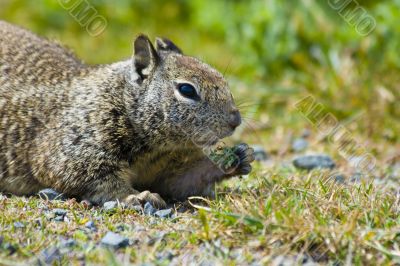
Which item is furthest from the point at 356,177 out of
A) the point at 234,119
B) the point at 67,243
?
the point at 67,243

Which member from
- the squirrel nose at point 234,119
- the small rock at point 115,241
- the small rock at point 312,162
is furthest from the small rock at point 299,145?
the small rock at point 115,241

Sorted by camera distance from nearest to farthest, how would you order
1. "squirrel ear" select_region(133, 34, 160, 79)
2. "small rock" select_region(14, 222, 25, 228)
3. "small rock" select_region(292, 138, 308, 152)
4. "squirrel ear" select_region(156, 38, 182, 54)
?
"small rock" select_region(14, 222, 25, 228), "squirrel ear" select_region(133, 34, 160, 79), "squirrel ear" select_region(156, 38, 182, 54), "small rock" select_region(292, 138, 308, 152)

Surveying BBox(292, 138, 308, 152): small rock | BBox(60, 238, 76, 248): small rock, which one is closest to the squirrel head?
BBox(60, 238, 76, 248): small rock

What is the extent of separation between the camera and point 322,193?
5301 mm

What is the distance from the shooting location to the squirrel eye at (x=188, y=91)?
5.60m

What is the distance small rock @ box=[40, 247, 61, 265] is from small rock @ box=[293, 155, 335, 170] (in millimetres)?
3543

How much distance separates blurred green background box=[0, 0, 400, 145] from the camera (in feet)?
29.7

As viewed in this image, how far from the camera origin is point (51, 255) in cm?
436

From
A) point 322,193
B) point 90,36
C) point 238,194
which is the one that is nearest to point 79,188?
point 238,194

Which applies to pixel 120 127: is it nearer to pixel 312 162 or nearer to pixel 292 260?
pixel 292 260

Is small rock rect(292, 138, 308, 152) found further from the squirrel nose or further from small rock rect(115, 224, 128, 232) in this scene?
small rock rect(115, 224, 128, 232)

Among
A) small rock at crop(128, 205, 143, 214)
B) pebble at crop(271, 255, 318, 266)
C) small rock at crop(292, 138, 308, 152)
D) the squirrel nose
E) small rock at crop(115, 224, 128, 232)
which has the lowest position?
small rock at crop(115, 224, 128, 232)

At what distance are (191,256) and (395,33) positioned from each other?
5.90 metres

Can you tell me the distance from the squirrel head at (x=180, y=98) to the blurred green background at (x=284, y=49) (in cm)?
197
